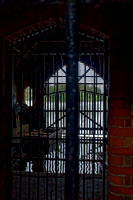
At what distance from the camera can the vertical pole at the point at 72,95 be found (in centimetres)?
86

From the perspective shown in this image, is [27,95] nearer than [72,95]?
No

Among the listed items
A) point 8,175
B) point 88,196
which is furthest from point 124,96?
point 88,196

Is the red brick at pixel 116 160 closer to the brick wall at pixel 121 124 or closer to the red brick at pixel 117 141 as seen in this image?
the brick wall at pixel 121 124

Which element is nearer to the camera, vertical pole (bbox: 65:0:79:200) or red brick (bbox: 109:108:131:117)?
vertical pole (bbox: 65:0:79:200)

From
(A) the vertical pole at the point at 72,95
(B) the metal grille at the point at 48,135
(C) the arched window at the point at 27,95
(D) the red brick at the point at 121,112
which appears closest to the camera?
(A) the vertical pole at the point at 72,95

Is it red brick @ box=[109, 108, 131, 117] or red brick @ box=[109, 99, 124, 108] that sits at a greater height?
red brick @ box=[109, 99, 124, 108]

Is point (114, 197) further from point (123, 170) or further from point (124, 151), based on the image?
point (124, 151)

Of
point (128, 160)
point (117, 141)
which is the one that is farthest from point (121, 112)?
point (128, 160)

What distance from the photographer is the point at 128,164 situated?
1.87 meters

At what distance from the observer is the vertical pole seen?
2.84 feet

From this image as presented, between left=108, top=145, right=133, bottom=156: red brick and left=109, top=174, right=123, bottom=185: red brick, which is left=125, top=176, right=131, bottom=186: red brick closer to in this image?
left=109, top=174, right=123, bottom=185: red brick

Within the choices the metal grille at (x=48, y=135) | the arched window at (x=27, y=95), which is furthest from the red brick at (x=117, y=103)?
the arched window at (x=27, y=95)

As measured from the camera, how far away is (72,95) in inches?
34.4

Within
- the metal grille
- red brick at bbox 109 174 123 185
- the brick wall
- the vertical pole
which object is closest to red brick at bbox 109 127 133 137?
the brick wall
